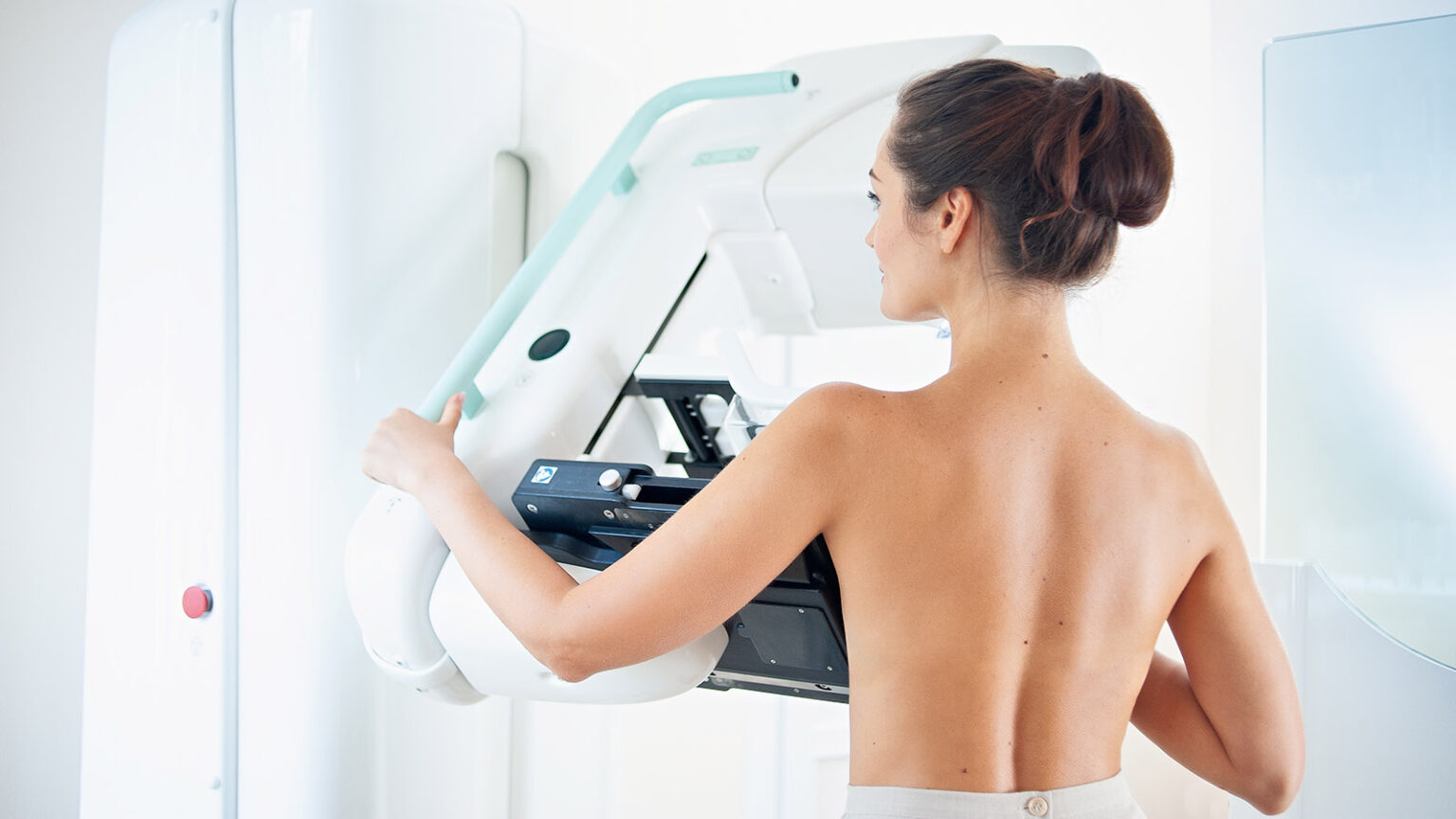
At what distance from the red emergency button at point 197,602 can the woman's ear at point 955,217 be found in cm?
99

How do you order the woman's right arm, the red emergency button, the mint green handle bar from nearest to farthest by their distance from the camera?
the woman's right arm, the mint green handle bar, the red emergency button

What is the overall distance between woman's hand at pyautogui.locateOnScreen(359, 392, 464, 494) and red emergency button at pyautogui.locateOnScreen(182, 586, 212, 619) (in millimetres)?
381

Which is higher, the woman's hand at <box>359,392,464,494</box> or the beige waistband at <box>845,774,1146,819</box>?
the woman's hand at <box>359,392,464,494</box>

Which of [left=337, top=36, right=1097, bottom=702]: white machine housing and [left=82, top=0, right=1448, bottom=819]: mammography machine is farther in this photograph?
[left=82, top=0, right=1448, bottom=819]: mammography machine

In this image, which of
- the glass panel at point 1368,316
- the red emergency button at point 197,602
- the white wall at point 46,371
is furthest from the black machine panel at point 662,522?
the glass panel at point 1368,316

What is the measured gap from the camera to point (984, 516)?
844mm

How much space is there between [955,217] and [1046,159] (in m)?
0.08

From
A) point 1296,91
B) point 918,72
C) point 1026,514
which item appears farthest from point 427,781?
point 1296,91

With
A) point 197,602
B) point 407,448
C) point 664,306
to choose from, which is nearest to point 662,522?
point 407,448

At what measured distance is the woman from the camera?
→ 847 mm

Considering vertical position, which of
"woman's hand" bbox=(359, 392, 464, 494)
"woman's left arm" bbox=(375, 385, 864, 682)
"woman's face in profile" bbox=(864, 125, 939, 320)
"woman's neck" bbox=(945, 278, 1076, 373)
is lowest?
"woman's left arm" bbox=(375, 385, 864, 682)

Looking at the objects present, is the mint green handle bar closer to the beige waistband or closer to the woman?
the woman

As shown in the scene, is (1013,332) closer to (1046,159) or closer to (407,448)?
(1046,159)

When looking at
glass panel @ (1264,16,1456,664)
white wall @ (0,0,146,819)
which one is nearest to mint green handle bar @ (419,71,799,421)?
white wall @ (0,0,146,819)
